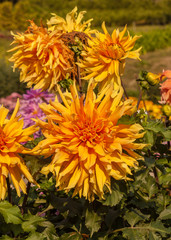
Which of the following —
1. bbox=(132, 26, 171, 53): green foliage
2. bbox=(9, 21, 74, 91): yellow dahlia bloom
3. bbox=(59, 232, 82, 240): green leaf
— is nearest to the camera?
bbox=(59, 232, 82, 240): green leaf

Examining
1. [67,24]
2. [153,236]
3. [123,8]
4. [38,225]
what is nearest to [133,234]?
[153,236]

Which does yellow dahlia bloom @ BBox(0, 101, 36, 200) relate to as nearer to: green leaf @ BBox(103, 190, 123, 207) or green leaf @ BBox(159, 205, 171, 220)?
green leaf @ BBox(103, 190, 123, 207)

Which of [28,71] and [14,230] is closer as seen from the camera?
[14,230]

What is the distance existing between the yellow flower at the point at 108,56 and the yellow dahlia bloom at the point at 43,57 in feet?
0.33

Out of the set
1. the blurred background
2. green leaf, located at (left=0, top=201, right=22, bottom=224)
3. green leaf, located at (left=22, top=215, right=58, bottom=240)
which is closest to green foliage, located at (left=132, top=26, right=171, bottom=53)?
the blurred background

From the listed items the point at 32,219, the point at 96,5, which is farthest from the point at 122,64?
the point at 96,5

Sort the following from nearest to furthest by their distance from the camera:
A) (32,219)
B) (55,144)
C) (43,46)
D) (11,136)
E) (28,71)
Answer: (55,144) → (11,136) → (32,219) → (43,46) → (28,71)

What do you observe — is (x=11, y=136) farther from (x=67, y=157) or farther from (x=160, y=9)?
(x=160, y=9)

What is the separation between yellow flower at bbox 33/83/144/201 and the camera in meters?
1.12

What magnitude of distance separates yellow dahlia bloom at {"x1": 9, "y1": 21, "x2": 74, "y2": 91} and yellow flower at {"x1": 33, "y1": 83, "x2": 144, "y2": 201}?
1.39ft

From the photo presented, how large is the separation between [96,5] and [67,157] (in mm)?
23208

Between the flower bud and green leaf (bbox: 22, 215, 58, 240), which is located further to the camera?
the flower bud

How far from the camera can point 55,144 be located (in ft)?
3.68

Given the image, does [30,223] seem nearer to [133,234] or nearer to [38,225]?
[38,225]
